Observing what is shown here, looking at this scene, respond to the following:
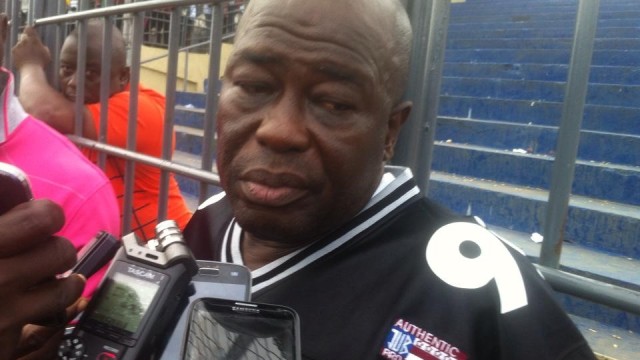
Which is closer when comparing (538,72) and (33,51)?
(33,51)

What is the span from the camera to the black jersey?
1.01 m

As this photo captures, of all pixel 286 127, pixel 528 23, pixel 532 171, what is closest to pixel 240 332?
pixel 286 127

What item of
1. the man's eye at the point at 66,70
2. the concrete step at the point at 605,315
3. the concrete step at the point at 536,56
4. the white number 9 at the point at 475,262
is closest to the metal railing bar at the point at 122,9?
the man's eye at the point at 66,70

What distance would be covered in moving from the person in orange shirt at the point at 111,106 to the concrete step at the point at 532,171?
1988 millimetres

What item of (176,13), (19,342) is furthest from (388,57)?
(176,13)

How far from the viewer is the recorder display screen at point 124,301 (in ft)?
2.94

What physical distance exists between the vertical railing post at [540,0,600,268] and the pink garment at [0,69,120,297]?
0.99 meters

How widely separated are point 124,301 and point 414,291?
1.47ft

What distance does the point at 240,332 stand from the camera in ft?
2.81

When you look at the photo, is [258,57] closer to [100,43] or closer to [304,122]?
[304,122]

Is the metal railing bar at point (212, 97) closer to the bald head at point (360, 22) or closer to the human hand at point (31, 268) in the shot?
the bald head at point (360, 22)

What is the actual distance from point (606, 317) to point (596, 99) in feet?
11.5

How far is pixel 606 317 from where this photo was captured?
7.53 feet

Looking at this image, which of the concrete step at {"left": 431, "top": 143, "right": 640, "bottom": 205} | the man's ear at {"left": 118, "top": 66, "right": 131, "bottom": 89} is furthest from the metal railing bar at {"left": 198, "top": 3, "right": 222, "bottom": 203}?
the concrete step at {"left": 431, "top": 143, "right": 640, "bottom": 205}
